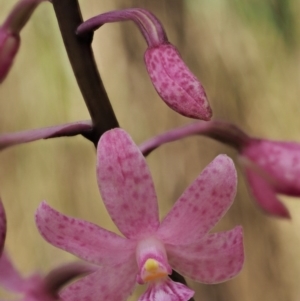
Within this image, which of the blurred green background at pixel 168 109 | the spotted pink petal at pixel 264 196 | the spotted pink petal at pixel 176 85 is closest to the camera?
the spotted pink petal at pixel 176 85

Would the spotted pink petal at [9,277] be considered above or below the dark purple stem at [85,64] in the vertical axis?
below

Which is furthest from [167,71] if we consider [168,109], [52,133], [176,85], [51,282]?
[168,109]

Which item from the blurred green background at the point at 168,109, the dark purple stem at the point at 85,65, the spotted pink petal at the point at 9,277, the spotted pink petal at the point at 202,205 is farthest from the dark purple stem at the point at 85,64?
the blurred green background at the point at 168,109

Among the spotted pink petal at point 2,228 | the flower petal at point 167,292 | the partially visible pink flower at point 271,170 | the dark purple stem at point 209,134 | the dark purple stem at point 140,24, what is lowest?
the flower petal at point 167,292

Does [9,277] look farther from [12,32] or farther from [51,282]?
[12,32]

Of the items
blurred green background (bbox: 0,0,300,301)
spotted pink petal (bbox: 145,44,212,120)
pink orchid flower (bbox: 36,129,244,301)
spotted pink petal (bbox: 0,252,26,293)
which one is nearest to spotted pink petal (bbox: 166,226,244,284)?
pink orchid flower (bbox: 36,129,244,301)

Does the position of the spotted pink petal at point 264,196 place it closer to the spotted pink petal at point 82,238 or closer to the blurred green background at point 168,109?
the spotted pink petal at point 82,238

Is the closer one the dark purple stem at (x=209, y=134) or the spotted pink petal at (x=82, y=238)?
the spotted pink petal at (x=82, y=238)

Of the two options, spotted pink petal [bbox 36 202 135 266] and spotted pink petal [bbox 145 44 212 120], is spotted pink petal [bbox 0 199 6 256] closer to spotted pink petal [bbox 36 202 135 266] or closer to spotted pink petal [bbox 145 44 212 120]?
spotted pink petal [bbox 36 202 135 266]

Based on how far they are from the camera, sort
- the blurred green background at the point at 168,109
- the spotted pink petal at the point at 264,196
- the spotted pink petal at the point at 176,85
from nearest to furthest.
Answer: the spotted pink petal at the point at 176,85
the spotted pink petal at the point at 264,196
the blurred green background at the point at 168,109
